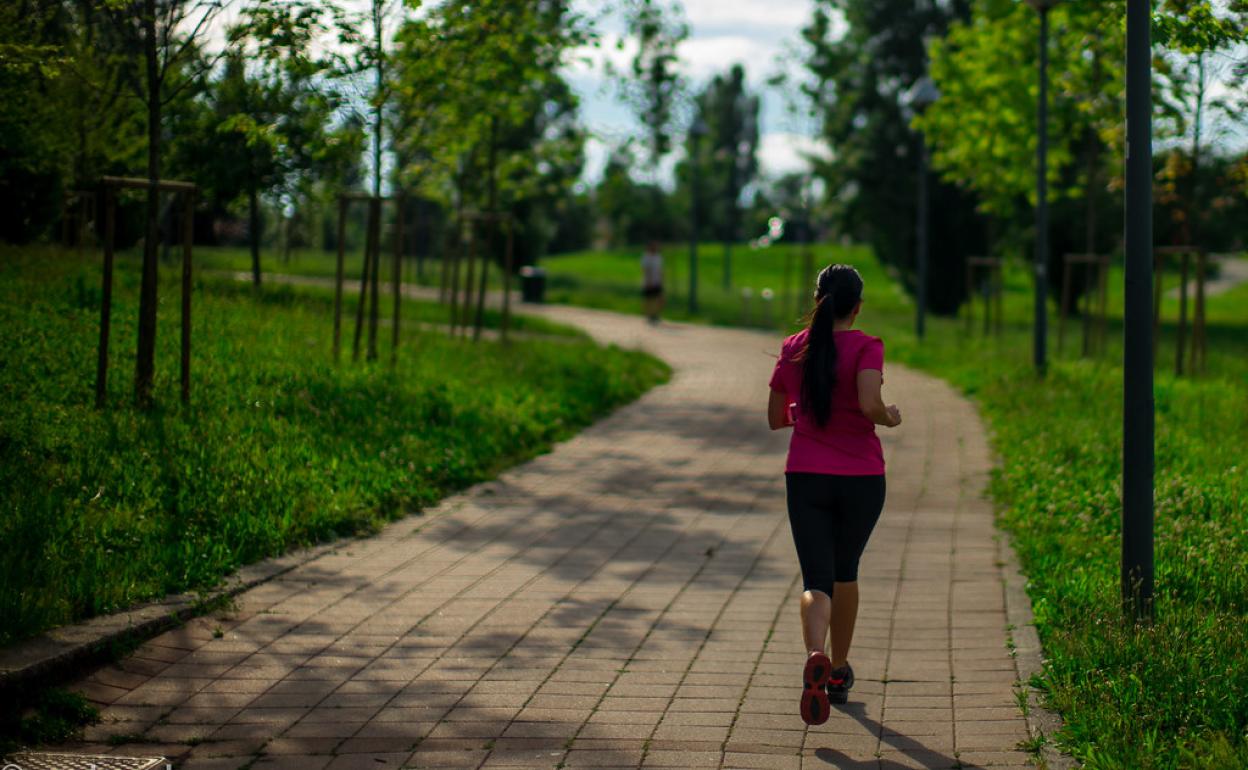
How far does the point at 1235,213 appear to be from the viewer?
37281 millimetres

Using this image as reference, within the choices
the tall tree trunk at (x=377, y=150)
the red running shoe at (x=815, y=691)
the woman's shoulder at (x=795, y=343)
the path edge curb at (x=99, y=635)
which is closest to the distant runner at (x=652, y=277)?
the tall tree trunk at (x=377, y=150)

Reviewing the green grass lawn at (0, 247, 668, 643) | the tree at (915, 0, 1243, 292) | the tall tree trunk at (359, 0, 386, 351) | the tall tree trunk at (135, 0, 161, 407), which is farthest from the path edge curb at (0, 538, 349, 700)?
the tree at (915, 0, 1243, 292)

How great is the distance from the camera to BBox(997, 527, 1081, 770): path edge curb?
489 centimetres

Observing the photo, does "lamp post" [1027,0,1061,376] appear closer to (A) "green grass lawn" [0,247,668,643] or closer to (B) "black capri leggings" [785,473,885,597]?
(A) "green grass lawn" [0,247,668,643]

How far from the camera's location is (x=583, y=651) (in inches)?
249

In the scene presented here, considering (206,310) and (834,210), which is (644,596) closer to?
(206,310)

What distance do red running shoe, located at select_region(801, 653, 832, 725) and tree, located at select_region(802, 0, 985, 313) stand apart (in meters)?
38.1

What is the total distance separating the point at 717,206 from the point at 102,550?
82143 millimetres

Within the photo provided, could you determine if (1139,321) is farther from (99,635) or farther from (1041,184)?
(1041,184)

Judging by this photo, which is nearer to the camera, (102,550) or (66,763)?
(66,763)

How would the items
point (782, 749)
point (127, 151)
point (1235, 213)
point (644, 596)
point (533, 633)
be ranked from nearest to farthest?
point (782, 749) → point (533, 633) → point (644, 596) → point (127, 151) → point (1235, 213)

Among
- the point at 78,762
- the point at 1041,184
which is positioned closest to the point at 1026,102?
the point at 1041,184

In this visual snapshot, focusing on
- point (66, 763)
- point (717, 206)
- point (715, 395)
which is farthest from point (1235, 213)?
point (717, 206)

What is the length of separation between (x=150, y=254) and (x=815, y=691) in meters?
6.31
